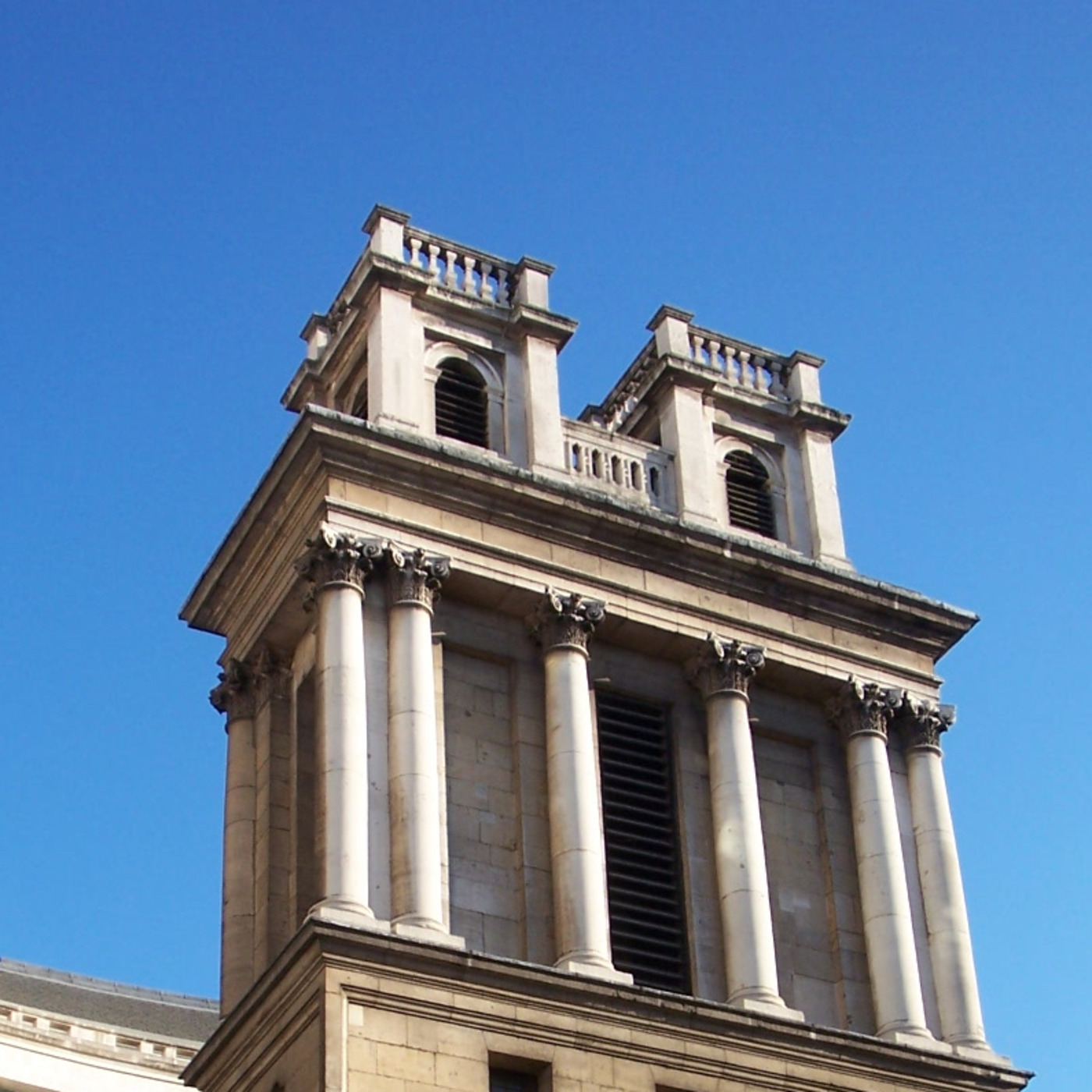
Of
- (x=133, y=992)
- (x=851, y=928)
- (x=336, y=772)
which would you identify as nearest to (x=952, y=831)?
(x=851, y=928)

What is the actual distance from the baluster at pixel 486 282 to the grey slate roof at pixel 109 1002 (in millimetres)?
23985

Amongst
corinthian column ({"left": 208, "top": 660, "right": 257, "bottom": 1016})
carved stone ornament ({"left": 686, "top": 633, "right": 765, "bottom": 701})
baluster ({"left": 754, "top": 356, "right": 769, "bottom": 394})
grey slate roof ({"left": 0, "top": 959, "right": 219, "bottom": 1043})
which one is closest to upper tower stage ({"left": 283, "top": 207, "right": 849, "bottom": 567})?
baluster ({"left": 754, "top": 356, "right": 769, "bottom": 394})

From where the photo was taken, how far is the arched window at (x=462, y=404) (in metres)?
41.9

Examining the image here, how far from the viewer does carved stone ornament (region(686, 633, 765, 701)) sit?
40688 millimetres

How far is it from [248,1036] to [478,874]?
4102mm

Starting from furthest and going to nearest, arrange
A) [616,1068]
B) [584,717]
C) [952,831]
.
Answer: [952,831]
[584,717]
[616,1068]

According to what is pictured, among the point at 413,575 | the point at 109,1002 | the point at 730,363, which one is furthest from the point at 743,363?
the point at 109,1002

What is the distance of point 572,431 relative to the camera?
43.0m

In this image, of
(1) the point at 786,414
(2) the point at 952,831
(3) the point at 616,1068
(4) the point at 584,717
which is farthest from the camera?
(1) the point at 786,414

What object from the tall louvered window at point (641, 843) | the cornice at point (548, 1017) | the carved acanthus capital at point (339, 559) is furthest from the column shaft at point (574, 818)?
the carved acanthus capital at point (339, 559)

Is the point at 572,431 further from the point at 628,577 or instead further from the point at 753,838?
the point at 753,838

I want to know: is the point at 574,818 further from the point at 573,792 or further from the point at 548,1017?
the point at 548,1017

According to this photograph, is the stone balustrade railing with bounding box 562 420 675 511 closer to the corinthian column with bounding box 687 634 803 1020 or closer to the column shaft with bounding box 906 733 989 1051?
the corinthian column with bounding box 687 634 803 1020

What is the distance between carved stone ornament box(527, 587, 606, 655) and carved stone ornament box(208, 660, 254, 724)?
490cm
